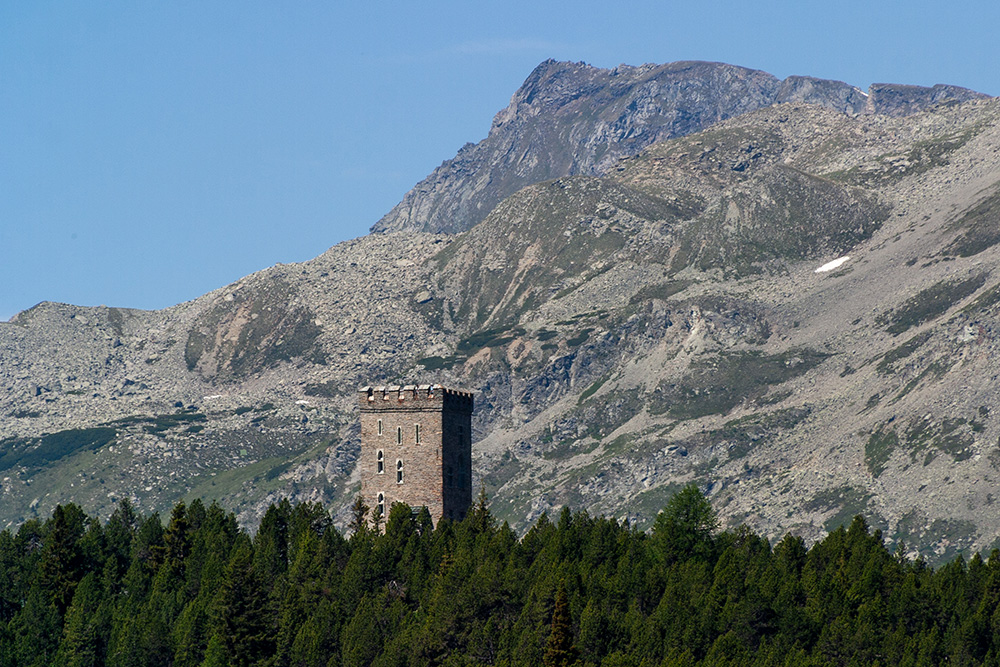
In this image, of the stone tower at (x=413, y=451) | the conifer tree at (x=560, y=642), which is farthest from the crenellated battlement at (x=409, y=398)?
the conifer tree at (x=560, y=642)

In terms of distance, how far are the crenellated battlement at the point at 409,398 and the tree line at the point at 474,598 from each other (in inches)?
434

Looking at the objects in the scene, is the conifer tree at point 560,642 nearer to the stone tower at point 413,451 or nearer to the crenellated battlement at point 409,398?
the stone tower at point 413,451

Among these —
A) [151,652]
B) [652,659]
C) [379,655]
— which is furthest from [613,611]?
[151,652]

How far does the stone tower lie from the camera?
166000mm

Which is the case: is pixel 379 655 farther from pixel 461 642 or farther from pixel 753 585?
pixel 753 585

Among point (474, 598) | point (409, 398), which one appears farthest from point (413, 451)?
point (474, 598)

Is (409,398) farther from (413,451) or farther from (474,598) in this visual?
(474,598)

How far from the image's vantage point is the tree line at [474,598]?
145m

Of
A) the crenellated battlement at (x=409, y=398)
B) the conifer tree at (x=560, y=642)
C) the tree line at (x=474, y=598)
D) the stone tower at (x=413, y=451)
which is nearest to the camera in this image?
the conifer tree at (x=560, y=642)

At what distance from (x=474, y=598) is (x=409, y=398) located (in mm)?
26603

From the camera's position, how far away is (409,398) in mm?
169125

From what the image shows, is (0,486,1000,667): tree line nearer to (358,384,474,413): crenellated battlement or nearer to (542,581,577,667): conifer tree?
(542,581,577,667): conifer tree

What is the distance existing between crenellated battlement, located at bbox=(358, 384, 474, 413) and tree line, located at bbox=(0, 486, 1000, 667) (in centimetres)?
1102

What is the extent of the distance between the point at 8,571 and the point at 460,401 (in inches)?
2031
